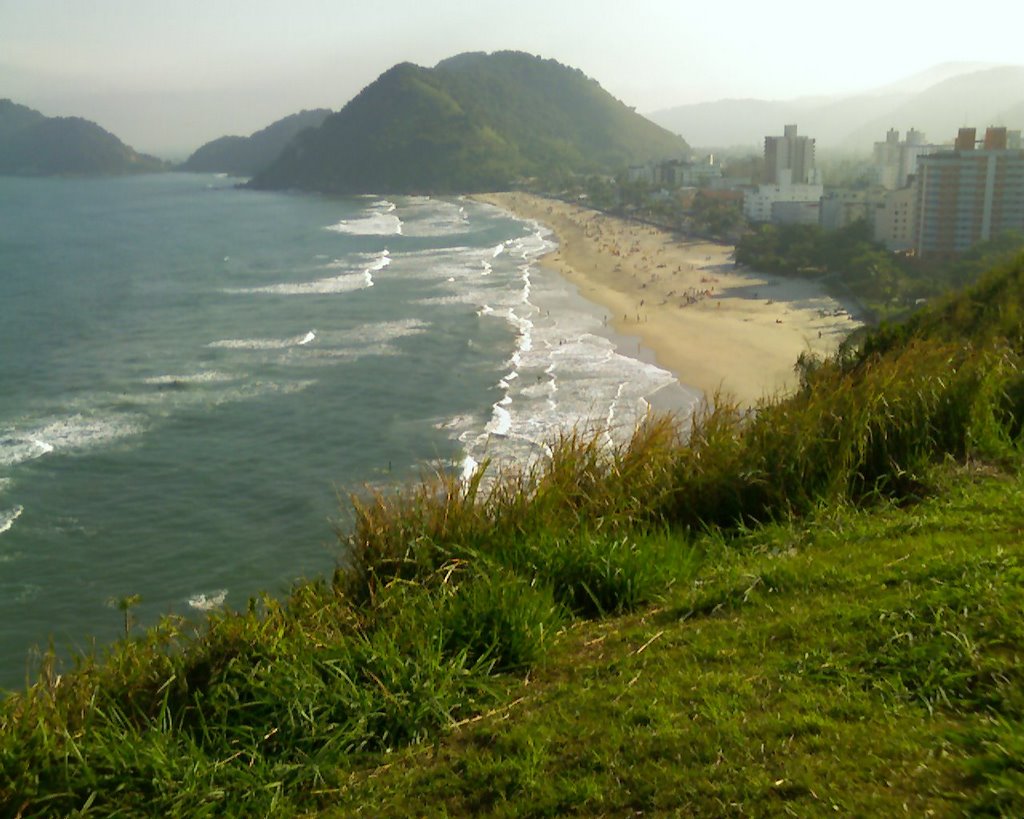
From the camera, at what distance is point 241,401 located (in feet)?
70.9

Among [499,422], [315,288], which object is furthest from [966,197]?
[499,422]

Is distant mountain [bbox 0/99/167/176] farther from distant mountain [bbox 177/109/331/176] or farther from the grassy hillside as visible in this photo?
the grassy hillside

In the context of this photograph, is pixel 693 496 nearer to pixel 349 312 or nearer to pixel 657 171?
pixel 349 312

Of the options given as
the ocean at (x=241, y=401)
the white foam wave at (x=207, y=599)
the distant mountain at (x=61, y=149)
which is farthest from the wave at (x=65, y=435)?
the distant mountain at (x=61, y=149)

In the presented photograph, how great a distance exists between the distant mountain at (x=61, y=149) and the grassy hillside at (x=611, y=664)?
138 meters

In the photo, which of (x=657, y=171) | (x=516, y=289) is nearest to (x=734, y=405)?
(x=516, y=289)

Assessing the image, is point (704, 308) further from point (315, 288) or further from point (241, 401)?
point (241, 401)

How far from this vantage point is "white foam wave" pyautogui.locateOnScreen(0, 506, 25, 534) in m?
15.2

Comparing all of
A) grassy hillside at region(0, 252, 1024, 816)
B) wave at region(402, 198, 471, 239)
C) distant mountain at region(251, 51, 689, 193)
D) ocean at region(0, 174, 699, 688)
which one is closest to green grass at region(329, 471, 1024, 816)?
grassy hillside at region(0, 252, 1024, 816)

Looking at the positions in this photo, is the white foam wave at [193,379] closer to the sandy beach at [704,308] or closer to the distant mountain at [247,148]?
the sandy beach at [704,308]

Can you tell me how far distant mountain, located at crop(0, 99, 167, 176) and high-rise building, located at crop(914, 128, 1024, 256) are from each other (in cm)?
11666

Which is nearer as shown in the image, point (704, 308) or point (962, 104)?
point (704, 308)

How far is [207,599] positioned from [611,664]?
394 inches

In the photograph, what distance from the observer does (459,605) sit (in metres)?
3.61
